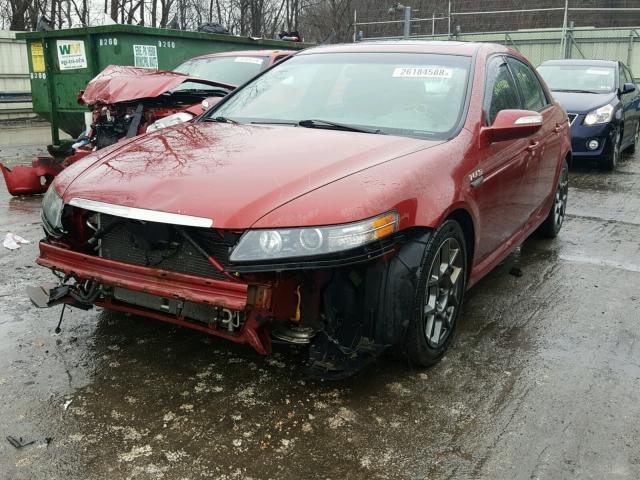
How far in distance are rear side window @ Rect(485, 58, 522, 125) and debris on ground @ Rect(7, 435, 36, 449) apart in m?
2.82

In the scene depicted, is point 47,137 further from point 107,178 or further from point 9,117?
point 107,178

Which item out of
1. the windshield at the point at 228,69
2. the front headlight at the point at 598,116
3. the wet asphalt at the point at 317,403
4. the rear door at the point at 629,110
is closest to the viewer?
the wet asphalt at the point at 317,403

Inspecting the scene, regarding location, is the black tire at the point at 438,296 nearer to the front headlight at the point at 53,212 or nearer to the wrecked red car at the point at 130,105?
the front headlight at the point at 53,212

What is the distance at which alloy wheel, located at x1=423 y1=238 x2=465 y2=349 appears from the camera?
10.2 ft

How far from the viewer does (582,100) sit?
9.35 meters

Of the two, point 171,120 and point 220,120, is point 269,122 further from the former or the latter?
point 171,120

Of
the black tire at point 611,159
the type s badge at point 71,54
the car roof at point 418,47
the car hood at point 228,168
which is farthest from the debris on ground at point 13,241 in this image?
the black tire at point 611,159

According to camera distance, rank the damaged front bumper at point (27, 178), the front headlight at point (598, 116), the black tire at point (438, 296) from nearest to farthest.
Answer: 1. the black tire at point (438, 296)
2. the damaged front bumper at point (27, 178)
3. the front headlight at point (598, 116)

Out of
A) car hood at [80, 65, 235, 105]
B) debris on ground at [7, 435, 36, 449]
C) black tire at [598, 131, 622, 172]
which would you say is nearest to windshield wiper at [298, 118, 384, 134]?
debris on ground at [7, 435, 36, 449]

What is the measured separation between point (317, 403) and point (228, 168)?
1.14m

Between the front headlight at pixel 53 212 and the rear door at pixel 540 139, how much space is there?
2.88 metres

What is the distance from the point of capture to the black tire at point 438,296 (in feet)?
9.64

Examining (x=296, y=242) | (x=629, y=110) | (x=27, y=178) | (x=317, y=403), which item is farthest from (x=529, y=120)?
(x=629, y=110)

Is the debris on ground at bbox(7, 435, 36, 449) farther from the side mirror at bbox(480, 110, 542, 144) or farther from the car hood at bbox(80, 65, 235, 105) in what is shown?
the car hood at bbox(80, 65, 235, 105)
